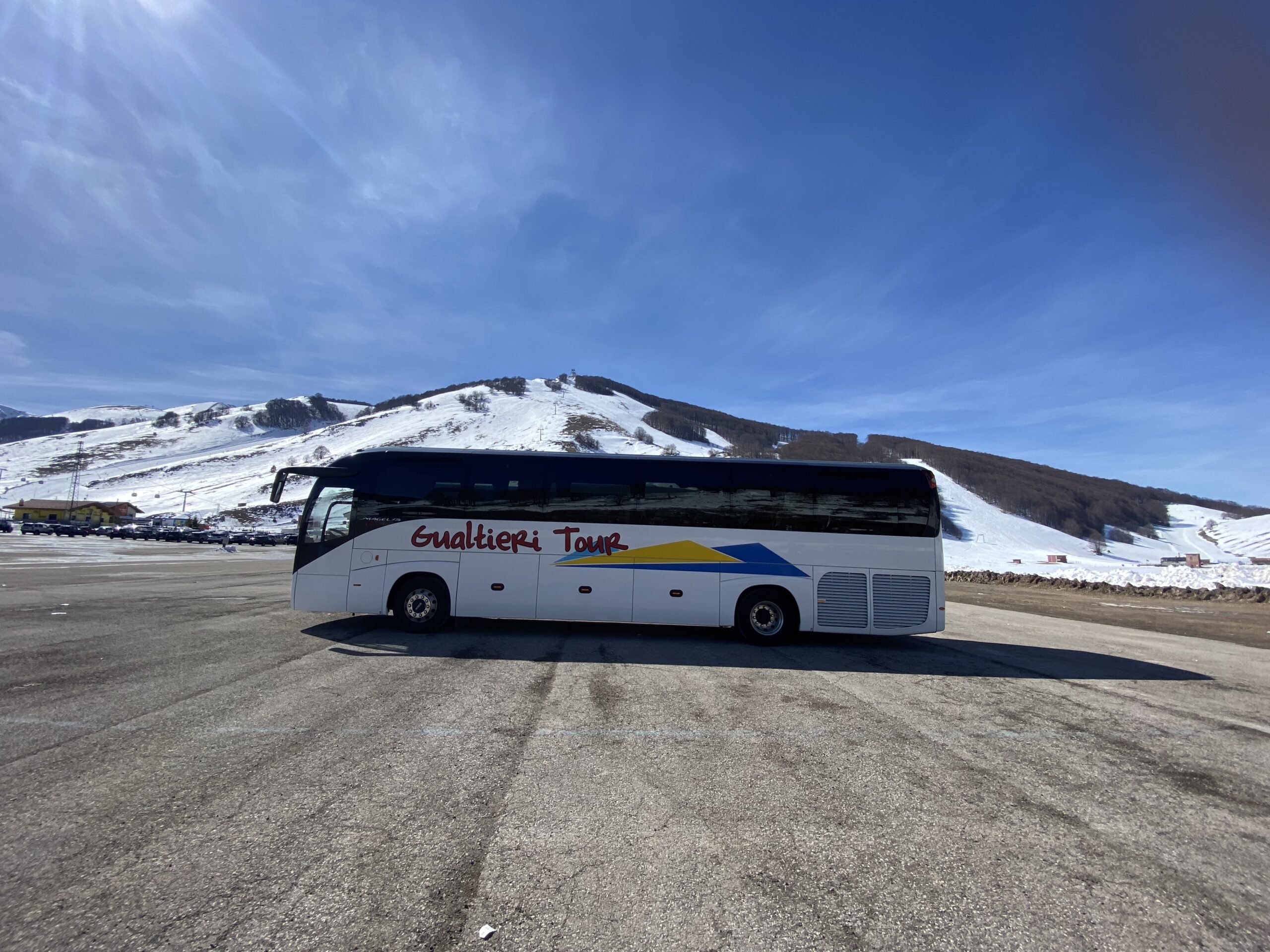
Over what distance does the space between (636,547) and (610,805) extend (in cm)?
601

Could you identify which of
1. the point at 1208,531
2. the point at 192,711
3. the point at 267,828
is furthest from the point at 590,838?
the point at 1208,531

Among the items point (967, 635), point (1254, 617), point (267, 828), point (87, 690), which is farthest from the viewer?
point (1254, 617)

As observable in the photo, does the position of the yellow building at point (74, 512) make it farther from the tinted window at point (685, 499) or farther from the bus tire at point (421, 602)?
the tinted window at point (685, 499)

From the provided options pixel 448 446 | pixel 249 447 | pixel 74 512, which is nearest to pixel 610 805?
pixel 448 446

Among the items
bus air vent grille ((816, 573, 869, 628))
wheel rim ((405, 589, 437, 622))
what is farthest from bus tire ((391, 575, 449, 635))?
bus air vent grille ((816, 573, 869, 628))

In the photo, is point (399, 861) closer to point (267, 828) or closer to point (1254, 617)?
point (267, 828)

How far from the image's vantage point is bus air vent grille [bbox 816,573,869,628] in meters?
9.49

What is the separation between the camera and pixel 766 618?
977 cm

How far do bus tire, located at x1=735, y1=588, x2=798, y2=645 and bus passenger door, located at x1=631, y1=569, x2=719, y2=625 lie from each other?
0.52 m

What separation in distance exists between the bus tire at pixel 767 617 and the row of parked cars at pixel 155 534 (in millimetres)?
54794

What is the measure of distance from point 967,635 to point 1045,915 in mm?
10835

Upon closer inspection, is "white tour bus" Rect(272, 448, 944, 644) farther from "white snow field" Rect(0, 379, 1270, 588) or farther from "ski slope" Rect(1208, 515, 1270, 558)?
"ski slope" Rect(1208, 515, 1270, 558)

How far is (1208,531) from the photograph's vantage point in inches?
4446

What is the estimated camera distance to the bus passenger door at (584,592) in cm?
961
